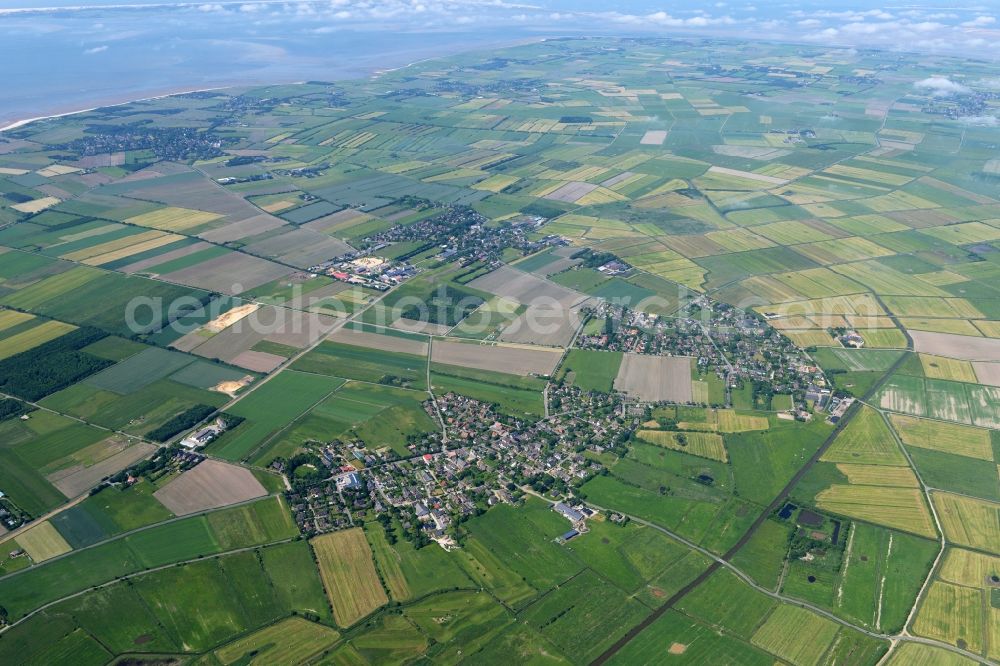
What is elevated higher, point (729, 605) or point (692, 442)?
point (692, 442)

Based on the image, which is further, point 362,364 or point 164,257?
point 164,257

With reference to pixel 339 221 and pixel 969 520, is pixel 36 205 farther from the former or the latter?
pixel 969 520

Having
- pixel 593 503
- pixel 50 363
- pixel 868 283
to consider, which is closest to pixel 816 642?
pixel 593 503

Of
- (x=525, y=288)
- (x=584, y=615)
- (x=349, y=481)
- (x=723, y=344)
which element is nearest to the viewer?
(x=584, y=615)

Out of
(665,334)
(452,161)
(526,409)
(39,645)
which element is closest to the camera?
(39,645)

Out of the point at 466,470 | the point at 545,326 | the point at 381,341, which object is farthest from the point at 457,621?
the point at 545,326

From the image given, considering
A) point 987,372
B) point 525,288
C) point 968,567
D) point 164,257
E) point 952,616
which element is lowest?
point 952,616

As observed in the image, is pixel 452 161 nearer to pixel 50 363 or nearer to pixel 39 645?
pixel 50 363

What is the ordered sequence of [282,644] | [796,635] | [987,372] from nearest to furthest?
[282,644]
[796,635]
[987,372]
